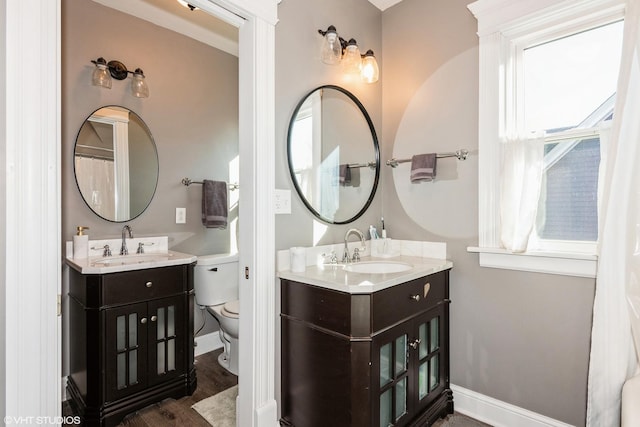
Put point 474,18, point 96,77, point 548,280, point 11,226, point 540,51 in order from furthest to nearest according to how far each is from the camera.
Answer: point 96,77
point 474,18
point 540,51
point 548,280
point 11,226

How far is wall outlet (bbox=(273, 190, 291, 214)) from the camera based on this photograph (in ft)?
5.57

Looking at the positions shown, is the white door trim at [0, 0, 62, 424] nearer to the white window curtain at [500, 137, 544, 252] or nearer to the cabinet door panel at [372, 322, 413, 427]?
the cabinet door panel at [372, 322, 413, 427]

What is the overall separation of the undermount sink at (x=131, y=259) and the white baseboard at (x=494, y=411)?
6.54 ft

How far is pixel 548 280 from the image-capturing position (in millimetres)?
1692

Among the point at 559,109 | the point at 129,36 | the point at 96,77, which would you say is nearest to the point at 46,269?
the point at 96,77

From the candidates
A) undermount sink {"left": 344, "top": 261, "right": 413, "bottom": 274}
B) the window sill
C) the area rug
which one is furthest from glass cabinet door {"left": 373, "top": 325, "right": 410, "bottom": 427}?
the area rug

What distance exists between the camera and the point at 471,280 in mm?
1948

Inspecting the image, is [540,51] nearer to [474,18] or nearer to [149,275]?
[474,18]

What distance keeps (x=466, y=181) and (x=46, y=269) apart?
199cm

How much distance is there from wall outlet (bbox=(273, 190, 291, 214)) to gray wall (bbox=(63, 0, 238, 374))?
53.1 inches

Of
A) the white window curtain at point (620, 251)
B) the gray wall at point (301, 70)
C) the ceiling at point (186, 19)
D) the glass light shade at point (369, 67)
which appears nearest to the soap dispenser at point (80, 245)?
the gray wall at point (301, 70)

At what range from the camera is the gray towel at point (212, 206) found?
278 cm

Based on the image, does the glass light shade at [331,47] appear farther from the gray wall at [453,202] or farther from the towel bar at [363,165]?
the towel bar at [363,165]

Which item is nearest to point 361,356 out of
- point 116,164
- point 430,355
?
point 430,355
